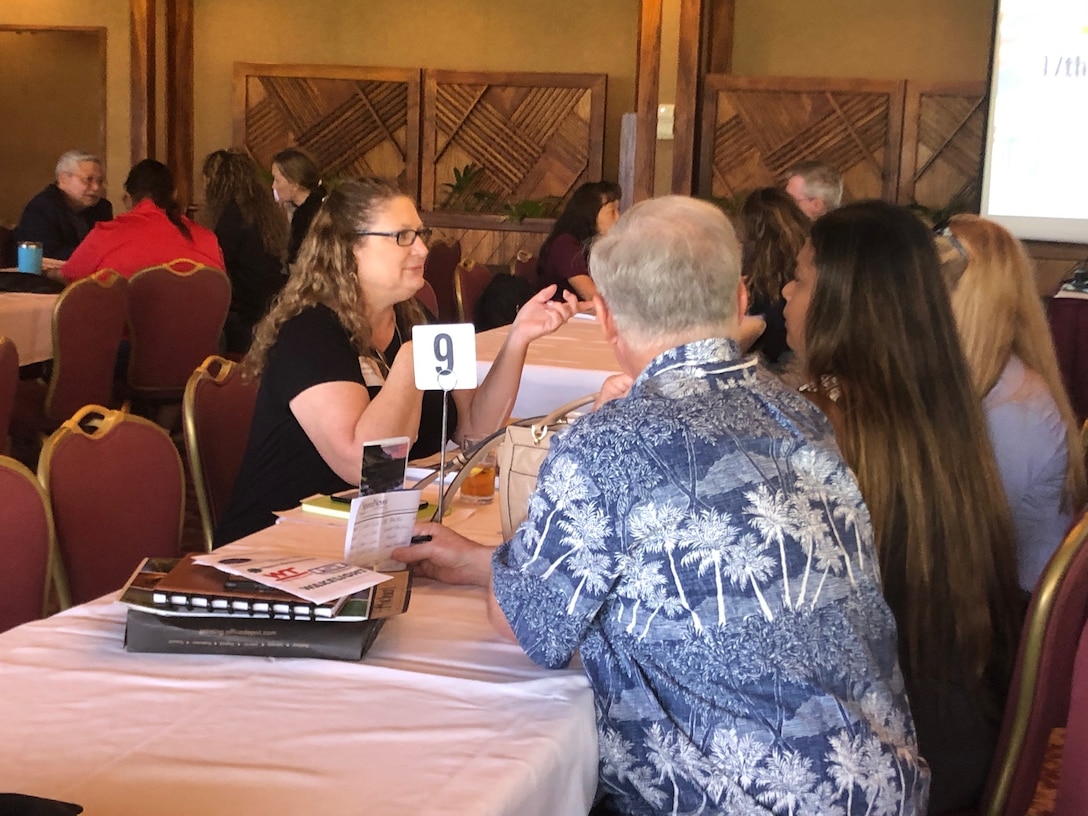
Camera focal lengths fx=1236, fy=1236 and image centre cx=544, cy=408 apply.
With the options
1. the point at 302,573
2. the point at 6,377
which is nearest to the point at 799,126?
the point at 6,377

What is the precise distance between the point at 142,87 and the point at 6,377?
696 cm

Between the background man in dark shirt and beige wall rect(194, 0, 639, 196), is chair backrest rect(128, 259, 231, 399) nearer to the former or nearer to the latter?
the background man in dark shirt

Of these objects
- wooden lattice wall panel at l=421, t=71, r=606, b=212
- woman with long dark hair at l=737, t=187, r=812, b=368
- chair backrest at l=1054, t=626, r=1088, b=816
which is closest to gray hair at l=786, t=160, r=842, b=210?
woman with long dark hair at l=737, t=187, r=812, b=368

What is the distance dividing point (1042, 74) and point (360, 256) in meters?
6.03

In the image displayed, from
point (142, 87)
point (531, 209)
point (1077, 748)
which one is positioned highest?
point (142, 87)

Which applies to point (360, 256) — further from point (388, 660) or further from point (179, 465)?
point (388, 660)

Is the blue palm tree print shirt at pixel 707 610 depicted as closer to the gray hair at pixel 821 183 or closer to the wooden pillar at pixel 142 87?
the gray hair at pixel 821 183

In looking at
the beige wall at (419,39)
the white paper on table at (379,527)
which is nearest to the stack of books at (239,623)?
the white paper on table at (379,527)

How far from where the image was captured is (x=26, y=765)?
121 cm

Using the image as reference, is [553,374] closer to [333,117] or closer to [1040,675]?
[1040,675]

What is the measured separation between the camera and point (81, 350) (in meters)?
4.42

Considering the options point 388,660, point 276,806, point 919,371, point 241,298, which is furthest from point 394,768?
point 241,298

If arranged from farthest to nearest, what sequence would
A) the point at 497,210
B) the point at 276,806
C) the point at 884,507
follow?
the point at 497,210 → the point at 884,507 → the point at 276,806

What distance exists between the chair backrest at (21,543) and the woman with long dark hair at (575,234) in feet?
14.1
